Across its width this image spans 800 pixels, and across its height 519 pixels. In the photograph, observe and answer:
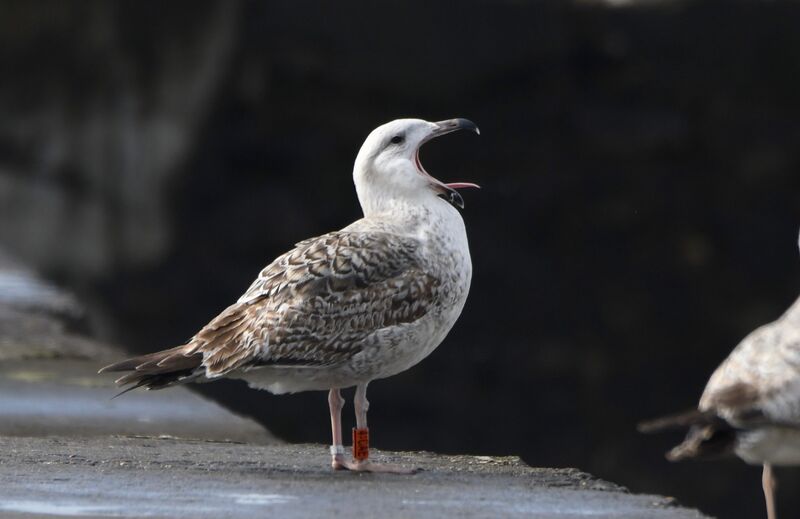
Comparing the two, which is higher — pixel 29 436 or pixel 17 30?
pixel 17 30

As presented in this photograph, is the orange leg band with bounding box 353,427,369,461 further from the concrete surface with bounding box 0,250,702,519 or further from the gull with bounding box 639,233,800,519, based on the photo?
the gull with bounding box 639,233,800,519

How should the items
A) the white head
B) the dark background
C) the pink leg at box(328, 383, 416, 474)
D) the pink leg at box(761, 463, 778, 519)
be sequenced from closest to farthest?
the pink leg at box(761, 463, 778, 519), the pink leg at box(328, 383, 416, 474), the white head, the dark background

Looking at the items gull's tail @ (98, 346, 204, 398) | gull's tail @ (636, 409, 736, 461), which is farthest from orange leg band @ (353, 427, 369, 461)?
gull's tail @ (636, 409, 736, 461)

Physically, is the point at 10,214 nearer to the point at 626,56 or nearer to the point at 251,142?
the point at 251,142

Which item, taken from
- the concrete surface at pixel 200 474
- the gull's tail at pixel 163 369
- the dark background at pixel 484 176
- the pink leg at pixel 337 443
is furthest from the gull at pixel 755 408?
the dark background at pixel 484 176

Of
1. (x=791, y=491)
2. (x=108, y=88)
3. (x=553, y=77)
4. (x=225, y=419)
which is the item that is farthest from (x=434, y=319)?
(x=791, y=491)

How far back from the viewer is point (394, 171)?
22.4ft

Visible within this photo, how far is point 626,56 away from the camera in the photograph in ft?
50.4

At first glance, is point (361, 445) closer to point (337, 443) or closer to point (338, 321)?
point (337, 443)

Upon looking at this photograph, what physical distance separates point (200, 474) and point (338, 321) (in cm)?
73

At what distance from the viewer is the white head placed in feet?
22.4

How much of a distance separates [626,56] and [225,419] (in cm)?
833

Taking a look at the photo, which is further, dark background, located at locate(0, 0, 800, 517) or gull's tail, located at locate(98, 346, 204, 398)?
dark background, located at locate(0, 0, 800, 517)

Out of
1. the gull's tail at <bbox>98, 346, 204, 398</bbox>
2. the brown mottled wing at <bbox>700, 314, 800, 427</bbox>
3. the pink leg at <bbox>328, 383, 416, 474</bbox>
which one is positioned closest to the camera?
the brown mottled wing at <bbox>700, 314, 800, 427</bbox>
